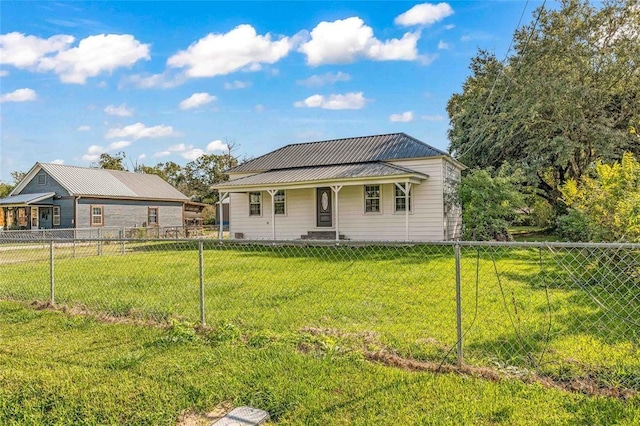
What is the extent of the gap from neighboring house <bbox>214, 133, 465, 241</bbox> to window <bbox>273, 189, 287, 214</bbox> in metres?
0.04

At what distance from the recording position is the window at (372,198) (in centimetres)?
1609

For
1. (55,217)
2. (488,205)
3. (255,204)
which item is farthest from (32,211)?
(488,205)

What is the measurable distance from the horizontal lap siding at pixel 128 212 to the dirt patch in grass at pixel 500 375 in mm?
26297

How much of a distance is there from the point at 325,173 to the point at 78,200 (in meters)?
17.7

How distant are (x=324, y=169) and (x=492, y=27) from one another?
8.33m

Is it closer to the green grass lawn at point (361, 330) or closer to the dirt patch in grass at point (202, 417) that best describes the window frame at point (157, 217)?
the green grass lawn at point (361, 330)

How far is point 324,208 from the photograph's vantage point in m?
17.0

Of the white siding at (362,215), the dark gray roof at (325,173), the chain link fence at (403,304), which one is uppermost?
the dark gray roof at (325,173)

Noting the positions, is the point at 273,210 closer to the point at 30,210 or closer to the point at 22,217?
the point at 30,210

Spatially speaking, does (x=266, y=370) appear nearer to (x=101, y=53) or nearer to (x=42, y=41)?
(x=101, y=53)

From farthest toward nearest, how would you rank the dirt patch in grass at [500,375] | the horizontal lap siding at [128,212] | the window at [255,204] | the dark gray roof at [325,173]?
1. the horizontal lap siding at [128,212]
2. the window at [255,204]
3. the dark gray roof at [325,173]
4. the dirt patch in grass at [500,375]

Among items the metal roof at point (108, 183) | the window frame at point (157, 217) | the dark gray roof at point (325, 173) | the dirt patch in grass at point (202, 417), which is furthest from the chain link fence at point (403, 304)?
the window frame at point (157, 217)

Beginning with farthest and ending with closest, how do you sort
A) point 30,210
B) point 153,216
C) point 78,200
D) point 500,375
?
point 153,216
point 30,210
point 78,200
point 500,375

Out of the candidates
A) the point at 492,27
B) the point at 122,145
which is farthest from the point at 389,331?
the point at 122,145
